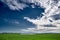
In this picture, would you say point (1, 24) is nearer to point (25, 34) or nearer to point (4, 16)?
point (4, 16)

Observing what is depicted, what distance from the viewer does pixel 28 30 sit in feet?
13.0

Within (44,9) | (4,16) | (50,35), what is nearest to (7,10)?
(4,16)

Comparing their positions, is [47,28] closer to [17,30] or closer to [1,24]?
[17,30]

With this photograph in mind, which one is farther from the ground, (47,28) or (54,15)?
(54,15)

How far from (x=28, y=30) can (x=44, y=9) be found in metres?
0.57

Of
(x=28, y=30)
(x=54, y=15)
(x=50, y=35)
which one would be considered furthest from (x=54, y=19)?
(x=28, y=30)

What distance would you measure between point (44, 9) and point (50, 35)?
57 centimetres

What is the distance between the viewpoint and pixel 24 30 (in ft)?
13.0

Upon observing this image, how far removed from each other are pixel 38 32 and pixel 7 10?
0.82 metres

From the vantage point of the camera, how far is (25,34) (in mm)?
3959

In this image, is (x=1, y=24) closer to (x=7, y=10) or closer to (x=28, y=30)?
(x=7, y=10)

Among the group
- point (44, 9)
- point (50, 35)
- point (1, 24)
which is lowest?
point (50, 35)

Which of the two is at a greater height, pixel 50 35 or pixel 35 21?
pixel 35 21

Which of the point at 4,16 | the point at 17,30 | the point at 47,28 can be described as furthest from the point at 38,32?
the point at 4,16
